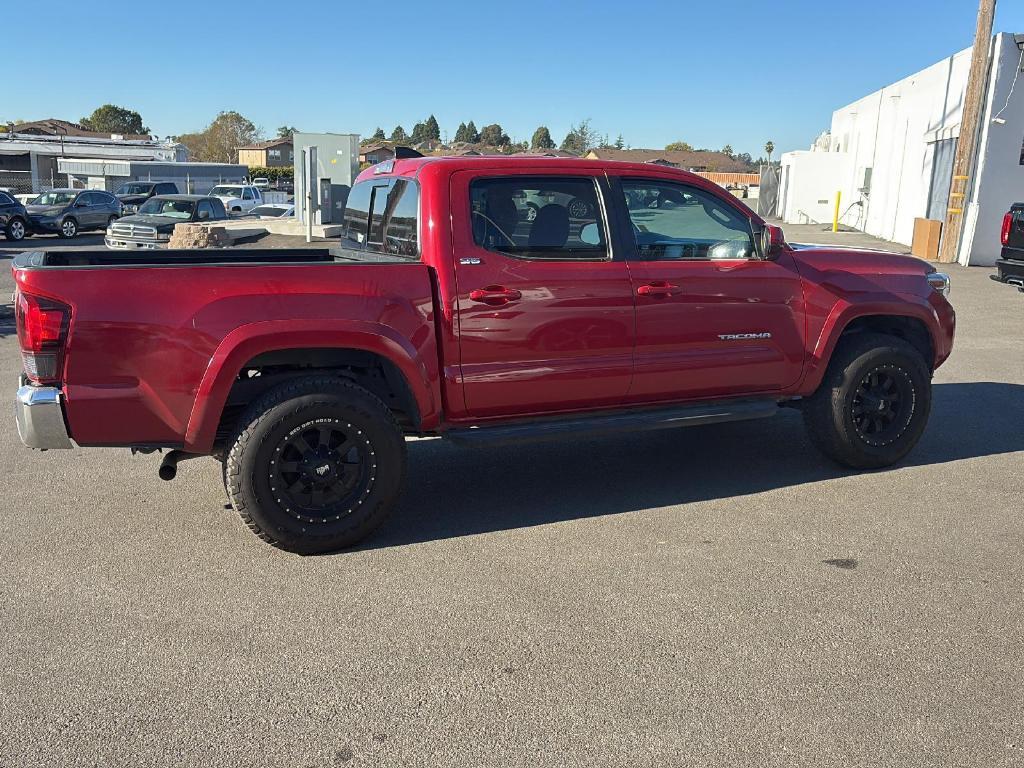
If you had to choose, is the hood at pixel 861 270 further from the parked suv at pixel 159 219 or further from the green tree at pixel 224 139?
the green tree at pixel 224 139

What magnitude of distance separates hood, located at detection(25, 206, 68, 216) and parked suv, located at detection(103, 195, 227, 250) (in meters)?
7.25

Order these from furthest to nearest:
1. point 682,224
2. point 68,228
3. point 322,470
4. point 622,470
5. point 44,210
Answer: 1. point 68,228
2. point 44,210
3. point 622,470
4. point 682,224
5. point 322,470

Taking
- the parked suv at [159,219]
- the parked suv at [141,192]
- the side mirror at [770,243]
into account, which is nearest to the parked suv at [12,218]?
the parked suv at [141,192]

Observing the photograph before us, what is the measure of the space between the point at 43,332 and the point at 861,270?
4.72 metres

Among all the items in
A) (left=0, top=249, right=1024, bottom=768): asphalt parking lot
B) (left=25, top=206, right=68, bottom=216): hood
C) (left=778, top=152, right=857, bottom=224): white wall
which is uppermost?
(left=778, top=152, right=857, bottom=224): white wall

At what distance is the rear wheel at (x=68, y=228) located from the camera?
90.0 feet

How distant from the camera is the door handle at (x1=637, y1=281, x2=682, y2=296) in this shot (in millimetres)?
5168

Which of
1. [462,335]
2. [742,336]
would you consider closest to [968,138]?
[742,336]

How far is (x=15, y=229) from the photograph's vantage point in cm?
2605

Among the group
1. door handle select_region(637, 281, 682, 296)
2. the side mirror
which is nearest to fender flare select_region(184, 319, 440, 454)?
door handle select_region(637, 281, 682, 296)

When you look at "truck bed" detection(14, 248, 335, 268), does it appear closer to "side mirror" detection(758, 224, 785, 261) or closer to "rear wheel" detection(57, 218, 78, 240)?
"side mirror" detection(758, 224, 785, 261)

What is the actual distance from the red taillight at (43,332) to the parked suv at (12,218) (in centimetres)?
2503

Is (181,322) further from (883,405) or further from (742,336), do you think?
(883,405)

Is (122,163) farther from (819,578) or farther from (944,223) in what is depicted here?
(819,578)
